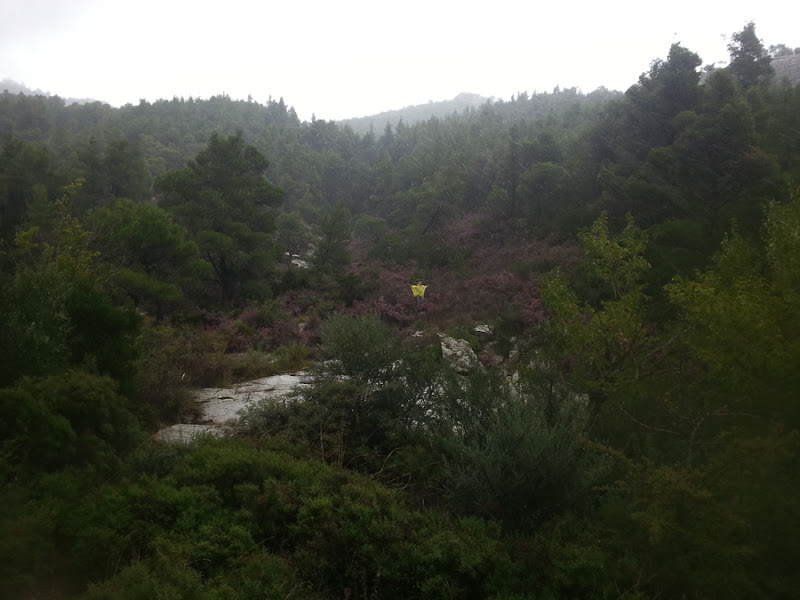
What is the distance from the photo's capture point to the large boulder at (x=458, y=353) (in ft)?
37.2

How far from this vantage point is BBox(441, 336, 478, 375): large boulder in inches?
447

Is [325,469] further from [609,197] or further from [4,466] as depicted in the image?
[609,197]

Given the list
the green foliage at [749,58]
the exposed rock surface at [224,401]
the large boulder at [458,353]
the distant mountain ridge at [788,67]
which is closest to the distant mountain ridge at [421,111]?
the distant mountain ridge at [788,67]

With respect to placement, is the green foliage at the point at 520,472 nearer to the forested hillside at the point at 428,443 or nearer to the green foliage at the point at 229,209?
the forested hillside at the point at 428,443

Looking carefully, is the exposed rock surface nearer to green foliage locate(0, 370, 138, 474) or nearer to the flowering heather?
green foliage locate(0, 370, 138, 474)

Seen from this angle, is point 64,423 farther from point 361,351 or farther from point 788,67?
point 788,67

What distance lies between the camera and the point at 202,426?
7.79 m

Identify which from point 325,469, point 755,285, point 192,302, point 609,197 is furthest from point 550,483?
point 609,197

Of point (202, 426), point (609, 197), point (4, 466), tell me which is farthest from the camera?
point (609, 197)

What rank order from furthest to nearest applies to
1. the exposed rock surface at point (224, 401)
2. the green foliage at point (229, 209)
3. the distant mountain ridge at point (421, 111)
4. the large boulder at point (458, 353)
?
the distant mountain ridge at point (421, 111) → the green foliage at point (229, 209) → the large boulder at point (458, 353) → the exposed rock surface at point (224, 401)

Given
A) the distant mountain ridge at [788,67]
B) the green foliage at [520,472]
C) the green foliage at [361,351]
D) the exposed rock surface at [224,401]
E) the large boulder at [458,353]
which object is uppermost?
the distant mountain ridge at [788,67]

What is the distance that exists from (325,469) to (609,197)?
18.1 metres

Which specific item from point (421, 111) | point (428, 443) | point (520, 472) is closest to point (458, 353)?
point (428, 443)

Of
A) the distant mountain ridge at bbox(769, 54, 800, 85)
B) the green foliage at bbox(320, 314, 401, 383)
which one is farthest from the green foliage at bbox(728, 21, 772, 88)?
the green foliage at bbox(320, 314, 401, 383)
